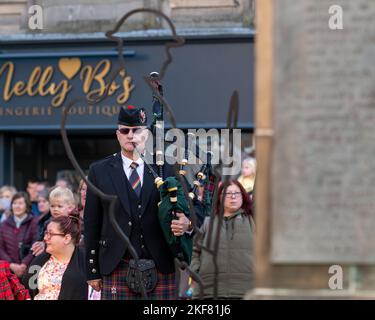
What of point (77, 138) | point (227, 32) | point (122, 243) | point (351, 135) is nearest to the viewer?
point (351, 135)

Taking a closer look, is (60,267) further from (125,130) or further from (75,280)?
(125,130)

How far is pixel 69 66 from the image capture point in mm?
15391

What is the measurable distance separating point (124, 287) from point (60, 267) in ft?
2.51

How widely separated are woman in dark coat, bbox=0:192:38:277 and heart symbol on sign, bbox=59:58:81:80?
15.1 ft

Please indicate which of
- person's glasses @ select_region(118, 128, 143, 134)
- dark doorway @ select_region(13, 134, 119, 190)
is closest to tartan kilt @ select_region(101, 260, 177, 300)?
person's glasses @ select_region(118, 128, 143, 134)

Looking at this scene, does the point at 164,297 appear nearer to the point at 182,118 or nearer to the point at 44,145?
the point at 182,118

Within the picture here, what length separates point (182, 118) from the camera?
1524cm

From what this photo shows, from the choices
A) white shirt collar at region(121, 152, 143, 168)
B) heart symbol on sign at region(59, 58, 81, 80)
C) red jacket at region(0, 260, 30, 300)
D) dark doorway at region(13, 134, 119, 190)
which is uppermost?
heart symbol on sign at region(59, 58, 81, 80)

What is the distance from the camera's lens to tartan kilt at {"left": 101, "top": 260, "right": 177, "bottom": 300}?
6180mm

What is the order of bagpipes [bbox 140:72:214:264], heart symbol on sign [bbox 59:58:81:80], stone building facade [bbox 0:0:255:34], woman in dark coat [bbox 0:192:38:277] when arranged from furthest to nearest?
heart symbol on sign [bbox 59:58:81:80] < stone building facade [bbox 0:0:255:34] < woman in dark coat [bbox 0:192:38:277] < bagpipes [bbox 140:72:214:264]

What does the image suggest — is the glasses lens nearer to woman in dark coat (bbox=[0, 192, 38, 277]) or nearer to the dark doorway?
woman in dark coat (bbox=[0, 192, 38, 277])

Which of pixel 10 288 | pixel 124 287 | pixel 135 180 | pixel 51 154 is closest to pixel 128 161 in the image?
pixel 135 180
